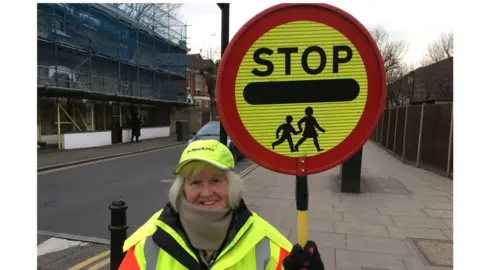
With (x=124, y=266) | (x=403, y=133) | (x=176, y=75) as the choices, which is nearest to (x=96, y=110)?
(x=176, y=75)

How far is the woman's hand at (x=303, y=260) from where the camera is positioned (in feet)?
4.37

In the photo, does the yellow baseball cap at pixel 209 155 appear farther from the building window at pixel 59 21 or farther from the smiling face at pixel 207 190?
the building window at pixel 59 21

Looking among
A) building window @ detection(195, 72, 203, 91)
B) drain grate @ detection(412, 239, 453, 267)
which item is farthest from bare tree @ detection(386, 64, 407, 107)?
drain grate @ detection(412, 239, 453, 267)

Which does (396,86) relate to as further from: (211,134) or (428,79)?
(211,134)

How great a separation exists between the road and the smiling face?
4327 millimetres

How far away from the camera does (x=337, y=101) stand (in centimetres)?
133

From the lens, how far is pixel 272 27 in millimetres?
1332

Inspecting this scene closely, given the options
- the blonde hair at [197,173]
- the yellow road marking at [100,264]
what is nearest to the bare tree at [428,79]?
the yellow road marking at [100,264]

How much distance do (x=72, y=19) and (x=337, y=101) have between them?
21.0 m

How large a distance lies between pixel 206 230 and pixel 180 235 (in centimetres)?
12

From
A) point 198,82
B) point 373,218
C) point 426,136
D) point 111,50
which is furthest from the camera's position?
point 198,82

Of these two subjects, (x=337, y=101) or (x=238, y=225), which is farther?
(x=238, y=225)

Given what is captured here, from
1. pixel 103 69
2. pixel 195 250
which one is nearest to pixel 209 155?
pixel 195 250

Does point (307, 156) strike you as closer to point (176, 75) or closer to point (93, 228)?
point (93, 228)
